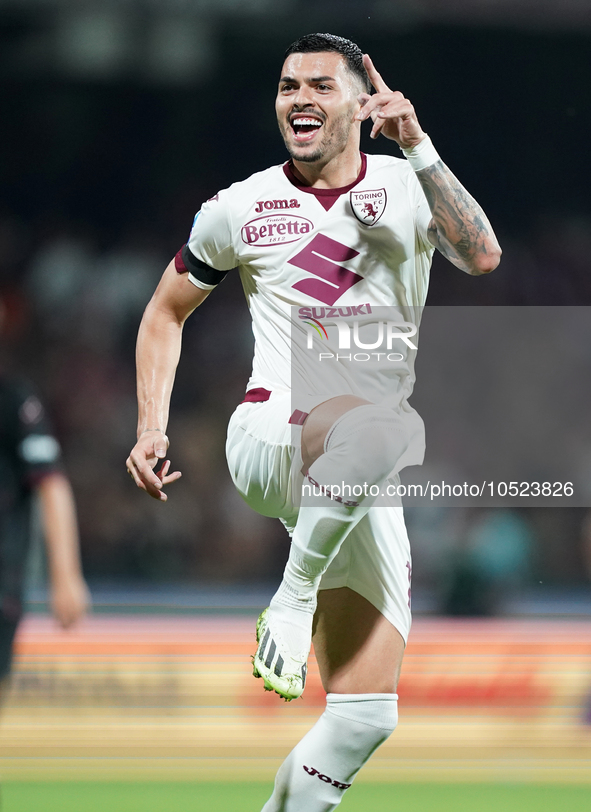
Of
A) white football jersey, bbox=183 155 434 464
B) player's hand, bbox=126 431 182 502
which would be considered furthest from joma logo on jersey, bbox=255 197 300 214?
player's hand, bbox=126 431 182 502

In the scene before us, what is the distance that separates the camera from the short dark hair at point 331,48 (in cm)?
284

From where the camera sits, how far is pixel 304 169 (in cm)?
289

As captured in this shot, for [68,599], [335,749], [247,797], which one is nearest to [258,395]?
[335,749]

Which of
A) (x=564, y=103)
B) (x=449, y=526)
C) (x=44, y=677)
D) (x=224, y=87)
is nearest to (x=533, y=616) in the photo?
(x=449, y=526)

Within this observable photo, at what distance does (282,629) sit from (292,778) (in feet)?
1.86

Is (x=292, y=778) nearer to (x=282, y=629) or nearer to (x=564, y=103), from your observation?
(x=282, y=629)

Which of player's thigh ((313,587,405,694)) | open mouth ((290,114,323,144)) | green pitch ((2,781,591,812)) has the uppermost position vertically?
open mouth ((290,114,323,144))

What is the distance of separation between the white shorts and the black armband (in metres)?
0.46

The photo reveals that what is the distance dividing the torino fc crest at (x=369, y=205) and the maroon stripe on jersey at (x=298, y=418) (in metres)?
0.59

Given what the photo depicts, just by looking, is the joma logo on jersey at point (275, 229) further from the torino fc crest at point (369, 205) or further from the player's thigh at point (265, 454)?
the player's thigh at point (265, 454)

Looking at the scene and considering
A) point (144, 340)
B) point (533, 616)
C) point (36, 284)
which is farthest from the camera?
point (36, 284)

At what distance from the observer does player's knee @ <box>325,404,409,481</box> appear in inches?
91.0

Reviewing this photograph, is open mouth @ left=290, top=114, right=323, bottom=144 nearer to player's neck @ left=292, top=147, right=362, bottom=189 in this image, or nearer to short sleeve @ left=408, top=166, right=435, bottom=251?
player's neck @ left=292, top=147, right=362, bottom=189

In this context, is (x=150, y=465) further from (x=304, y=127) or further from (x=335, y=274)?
(x=304, y=127)
